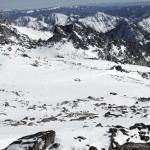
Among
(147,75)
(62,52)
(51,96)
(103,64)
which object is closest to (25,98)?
(51,96)

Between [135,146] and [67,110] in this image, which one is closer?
[135,146]

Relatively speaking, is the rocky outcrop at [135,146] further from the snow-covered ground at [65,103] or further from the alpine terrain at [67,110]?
the snow-covered ground at [65,103]

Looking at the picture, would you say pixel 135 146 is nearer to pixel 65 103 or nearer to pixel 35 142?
Answer: pixel 35 142

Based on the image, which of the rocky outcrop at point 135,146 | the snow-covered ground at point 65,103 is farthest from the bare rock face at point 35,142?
the rocky outcrop at point 135,146

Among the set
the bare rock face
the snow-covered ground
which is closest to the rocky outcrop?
the snow-covered ground

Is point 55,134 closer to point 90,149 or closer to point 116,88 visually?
point 90,149

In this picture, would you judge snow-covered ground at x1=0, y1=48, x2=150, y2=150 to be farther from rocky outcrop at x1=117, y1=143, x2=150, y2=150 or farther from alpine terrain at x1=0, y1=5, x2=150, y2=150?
rocky outcrop at x1=117, y1=143, x2=150, y2=150

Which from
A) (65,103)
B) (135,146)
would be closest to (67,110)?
(65,103)
